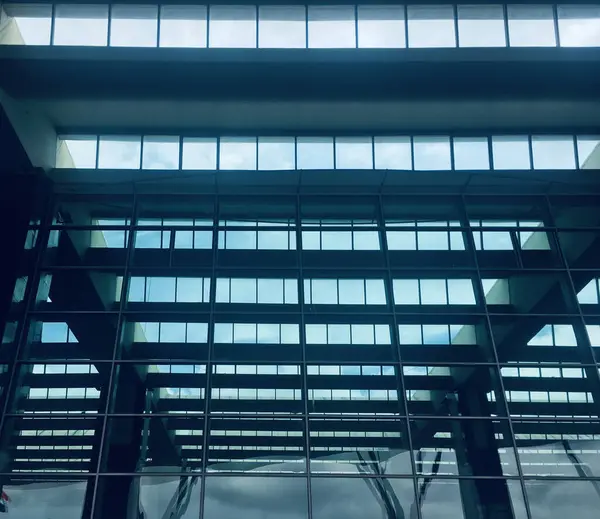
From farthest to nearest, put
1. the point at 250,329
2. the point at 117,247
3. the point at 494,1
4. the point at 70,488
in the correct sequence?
the point at 117,247, the point at 250,329, the point at 494,1, the point at 70,488

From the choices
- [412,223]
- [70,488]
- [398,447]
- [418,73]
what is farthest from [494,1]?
[70,488]

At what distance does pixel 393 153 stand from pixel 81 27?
9045 millimetres

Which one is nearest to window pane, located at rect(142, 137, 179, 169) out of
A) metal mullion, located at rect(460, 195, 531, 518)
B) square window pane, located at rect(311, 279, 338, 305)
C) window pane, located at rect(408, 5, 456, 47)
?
square window pane, located at rect(311, 279, 338, 305)

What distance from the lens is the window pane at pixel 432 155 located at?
2159 centimetres

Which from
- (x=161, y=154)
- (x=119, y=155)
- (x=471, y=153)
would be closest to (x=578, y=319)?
(x=471, y=153)

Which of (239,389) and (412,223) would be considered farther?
(412,223)

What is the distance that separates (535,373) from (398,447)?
168 inches

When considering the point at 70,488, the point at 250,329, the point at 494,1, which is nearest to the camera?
the point at 70,488

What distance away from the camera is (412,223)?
851 inches

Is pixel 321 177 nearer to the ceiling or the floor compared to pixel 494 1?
nearer to the floor

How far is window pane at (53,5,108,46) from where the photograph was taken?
722 inches

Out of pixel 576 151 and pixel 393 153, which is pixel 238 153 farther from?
pixel 576 151

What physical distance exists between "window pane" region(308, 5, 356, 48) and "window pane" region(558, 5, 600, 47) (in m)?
5.12

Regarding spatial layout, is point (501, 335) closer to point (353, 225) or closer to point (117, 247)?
point (353, 225)
